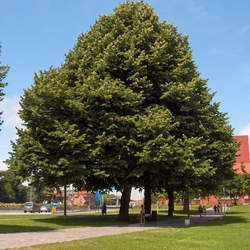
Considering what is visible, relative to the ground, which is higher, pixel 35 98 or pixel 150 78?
pixel 150 78

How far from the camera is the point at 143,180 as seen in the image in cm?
3072

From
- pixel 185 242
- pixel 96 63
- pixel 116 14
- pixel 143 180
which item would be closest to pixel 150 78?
pixel 96 63

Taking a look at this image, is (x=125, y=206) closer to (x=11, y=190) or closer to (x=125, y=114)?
(x=125, y=114)

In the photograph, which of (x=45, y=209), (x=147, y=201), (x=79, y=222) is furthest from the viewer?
(x=45, y=209)

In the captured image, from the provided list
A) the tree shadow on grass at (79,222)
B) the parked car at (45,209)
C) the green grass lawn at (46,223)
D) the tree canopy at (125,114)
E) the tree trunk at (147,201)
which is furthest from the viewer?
the parked car at (45,209)

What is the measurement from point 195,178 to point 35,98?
1389 centimetres

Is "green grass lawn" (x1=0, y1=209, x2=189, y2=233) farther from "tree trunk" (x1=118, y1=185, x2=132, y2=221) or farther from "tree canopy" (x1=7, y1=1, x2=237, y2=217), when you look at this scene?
"tree canopy" (x1=7, y1=1, x2=237, y2=217)

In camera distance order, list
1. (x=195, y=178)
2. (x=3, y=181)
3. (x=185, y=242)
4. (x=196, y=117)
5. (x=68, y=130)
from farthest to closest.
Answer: (x=3, y=181), (x=196, y=117), (x=195, y=178), (x=68, y=130), (x=185, y=242)

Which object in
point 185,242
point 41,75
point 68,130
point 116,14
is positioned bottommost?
point 185,242

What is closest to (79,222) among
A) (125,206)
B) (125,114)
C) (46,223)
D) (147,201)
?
(46,223)

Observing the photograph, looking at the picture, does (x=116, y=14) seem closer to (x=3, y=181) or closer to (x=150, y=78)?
(x=150, y=78)

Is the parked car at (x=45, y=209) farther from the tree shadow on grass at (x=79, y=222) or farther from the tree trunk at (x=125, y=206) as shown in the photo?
the tree trunk at (x=125, y=206)

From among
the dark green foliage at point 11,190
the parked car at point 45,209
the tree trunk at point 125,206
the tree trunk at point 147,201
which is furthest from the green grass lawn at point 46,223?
the dark green foliage at point 11,190

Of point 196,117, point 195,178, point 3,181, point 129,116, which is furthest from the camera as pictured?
point 3,181
